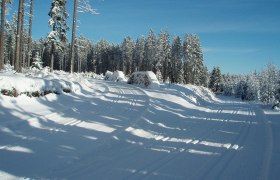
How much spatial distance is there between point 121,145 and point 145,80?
1002 inches

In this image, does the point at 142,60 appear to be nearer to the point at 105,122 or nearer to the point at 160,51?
the point at 160,51

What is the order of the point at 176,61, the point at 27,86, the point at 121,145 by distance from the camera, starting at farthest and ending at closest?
the point at 176,61
the point at 27,86
the point at 121,145

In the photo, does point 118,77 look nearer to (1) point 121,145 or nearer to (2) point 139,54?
(1) point 121,145

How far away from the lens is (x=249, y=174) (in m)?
7.96

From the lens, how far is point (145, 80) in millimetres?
35000

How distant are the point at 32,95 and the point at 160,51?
7026cm

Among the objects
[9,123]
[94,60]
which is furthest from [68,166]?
[94,60]

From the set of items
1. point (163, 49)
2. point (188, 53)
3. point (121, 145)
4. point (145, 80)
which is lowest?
point (121, 145)

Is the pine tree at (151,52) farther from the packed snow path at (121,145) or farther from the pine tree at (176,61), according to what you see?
the packed snow path at (121,145)

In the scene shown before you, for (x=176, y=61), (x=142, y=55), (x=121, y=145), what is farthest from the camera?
(x=142, y=55)

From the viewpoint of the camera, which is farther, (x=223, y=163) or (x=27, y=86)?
(x=27, y=86)

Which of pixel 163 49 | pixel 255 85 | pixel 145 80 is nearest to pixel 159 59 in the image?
pixel 163 49

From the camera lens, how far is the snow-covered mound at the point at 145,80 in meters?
33.7

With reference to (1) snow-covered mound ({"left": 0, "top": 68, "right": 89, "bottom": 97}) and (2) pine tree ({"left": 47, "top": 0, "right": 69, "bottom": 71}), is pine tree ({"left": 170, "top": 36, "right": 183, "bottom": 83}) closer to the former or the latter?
(2) pine tree ({"left": 47, "top": 0, "right": 69, "bottom": 71})
